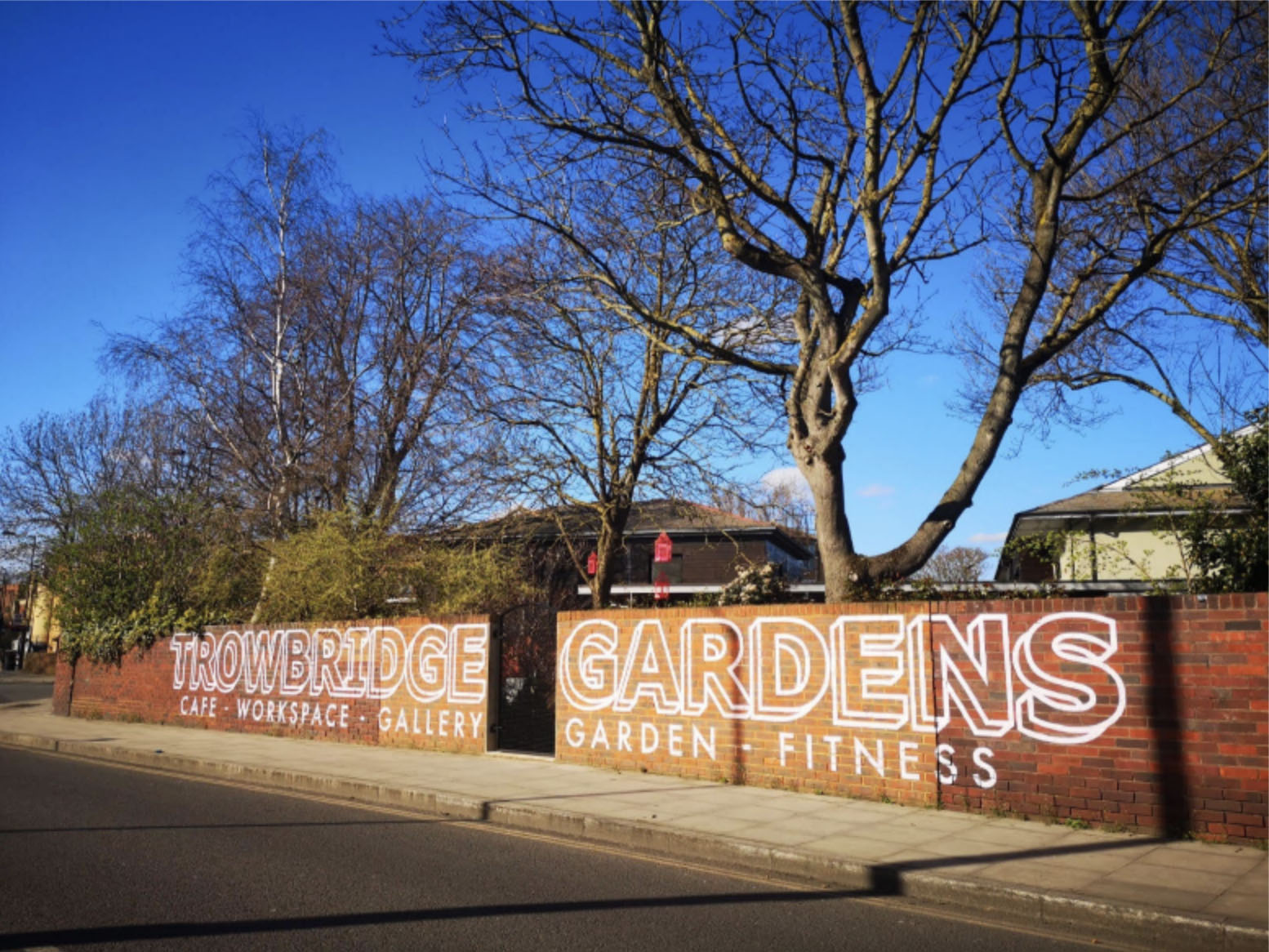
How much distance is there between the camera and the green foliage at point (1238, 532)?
8422 millimetres

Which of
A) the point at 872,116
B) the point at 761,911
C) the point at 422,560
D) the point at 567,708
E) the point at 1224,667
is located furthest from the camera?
the point at 422,560

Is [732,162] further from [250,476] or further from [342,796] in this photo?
[250,476]

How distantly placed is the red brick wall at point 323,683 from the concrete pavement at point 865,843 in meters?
0.95

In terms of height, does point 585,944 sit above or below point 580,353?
below

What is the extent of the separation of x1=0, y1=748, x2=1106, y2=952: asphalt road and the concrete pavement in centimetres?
38

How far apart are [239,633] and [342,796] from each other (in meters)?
7.75

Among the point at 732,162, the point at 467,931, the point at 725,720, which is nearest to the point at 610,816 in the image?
the point at 725,720

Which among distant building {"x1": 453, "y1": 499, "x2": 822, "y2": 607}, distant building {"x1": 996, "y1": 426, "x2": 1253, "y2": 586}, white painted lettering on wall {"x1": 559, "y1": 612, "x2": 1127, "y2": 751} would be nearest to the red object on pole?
distant building {"x1": 453, "y1": 499, "x2": 822, "y2": 607}

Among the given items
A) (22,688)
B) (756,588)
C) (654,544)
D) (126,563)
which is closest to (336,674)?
(756,588)

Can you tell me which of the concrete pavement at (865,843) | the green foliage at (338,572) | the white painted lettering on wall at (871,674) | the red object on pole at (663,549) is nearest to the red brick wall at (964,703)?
the white painted lettering on wall at (871,674)

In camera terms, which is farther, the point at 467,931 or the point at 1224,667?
the point at 1224,667

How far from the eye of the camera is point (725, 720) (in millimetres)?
10859

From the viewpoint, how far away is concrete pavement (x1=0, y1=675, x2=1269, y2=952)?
597cm

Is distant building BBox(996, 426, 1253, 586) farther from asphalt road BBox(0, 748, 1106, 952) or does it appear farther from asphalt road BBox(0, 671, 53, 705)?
asphalt road BBox(0, 671, 53, 705)
